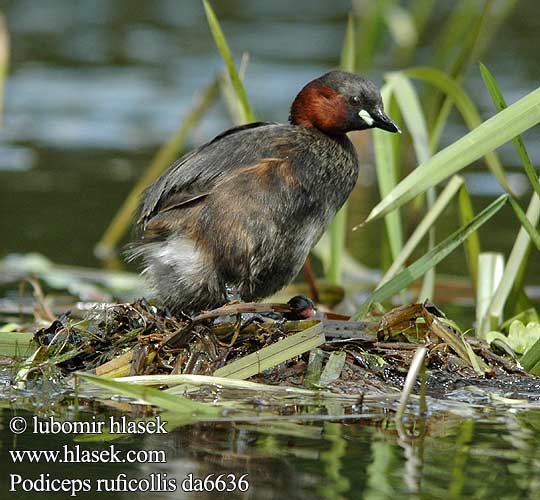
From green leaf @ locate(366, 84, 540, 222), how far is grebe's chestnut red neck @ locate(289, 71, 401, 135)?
646mm

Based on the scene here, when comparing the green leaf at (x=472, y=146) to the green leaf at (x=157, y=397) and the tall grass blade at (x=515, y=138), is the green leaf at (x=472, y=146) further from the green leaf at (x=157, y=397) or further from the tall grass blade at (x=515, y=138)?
the green leaf at (x=157, y=397)

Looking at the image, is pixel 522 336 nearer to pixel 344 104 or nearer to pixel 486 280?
pixel 486 280

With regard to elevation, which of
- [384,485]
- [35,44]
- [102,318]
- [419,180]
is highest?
[35,44]

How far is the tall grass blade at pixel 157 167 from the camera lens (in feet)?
26.2

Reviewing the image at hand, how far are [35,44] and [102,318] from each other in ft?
40.8

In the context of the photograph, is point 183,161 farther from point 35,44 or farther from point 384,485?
point 35,44

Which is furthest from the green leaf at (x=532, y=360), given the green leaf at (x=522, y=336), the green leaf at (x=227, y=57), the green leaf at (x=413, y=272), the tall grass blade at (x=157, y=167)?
the tall grass blade at (x=157, y=167)

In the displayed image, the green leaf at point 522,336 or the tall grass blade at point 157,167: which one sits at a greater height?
the tall grass blade at point 157,167

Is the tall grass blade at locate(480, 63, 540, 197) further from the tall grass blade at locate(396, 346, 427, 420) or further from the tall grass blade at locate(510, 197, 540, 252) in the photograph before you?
the tall grass blade at locate(396, 346, 427, 420)

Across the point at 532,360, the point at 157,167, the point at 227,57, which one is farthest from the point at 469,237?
the point at 157,167

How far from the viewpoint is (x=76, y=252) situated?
30.1ft

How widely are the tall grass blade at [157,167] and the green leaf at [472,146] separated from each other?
2.23 m

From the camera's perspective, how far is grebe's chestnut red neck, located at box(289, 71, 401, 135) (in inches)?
233

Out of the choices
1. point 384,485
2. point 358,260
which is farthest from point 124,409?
point 358,260
